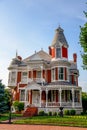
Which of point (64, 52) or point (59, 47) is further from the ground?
point (59, 47)

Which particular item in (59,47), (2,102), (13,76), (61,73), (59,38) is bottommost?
(2,102)

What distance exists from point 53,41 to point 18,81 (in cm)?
950

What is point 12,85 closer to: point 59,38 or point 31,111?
point 31,111

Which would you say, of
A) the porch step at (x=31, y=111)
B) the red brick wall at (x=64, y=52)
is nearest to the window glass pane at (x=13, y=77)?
the porch step at (x=31, y=111)

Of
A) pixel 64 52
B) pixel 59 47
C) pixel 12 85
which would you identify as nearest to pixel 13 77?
pixel 12 85

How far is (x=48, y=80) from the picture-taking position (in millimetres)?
40562

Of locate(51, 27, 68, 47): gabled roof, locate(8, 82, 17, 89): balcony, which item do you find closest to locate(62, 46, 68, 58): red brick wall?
locate(51, 27, 68, 47): gabled roof

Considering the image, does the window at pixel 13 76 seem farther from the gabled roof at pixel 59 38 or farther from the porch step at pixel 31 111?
the gabled roof at pixel 59 38

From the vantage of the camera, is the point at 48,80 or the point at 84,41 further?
the point at 48,80

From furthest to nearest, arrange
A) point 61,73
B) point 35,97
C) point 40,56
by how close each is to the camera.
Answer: point 40,56 < point 35,97 < point 61,73

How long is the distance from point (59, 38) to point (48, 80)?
768 centimetres

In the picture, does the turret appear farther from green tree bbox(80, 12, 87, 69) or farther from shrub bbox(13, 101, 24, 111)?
green tree bbox(80, 12, 87, 69)

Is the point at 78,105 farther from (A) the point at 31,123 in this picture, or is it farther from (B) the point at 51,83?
(A) the point at 31,123

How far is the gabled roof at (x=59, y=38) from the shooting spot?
40.8 meters
